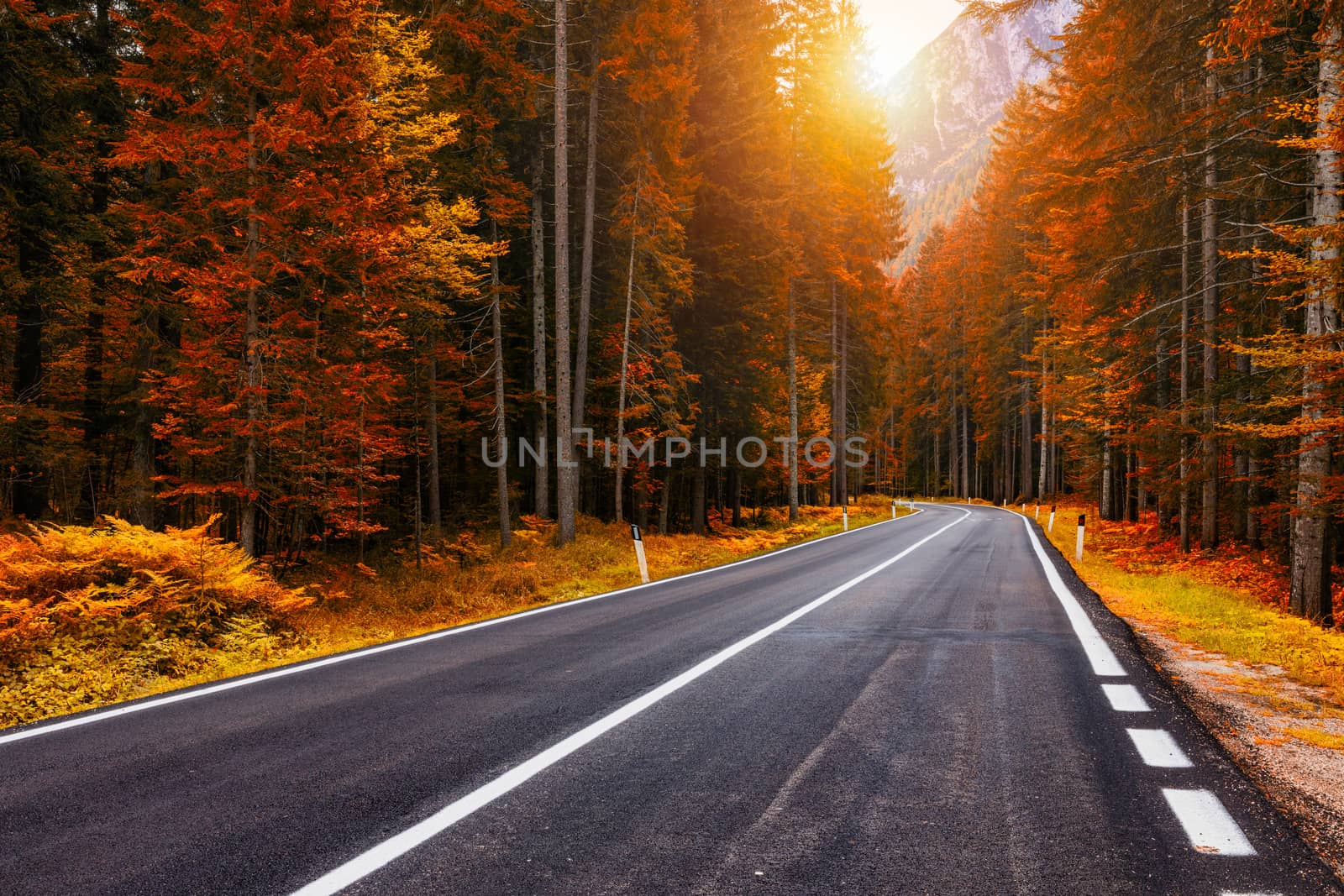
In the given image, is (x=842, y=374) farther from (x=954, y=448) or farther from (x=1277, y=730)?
(x=1277, y=730)

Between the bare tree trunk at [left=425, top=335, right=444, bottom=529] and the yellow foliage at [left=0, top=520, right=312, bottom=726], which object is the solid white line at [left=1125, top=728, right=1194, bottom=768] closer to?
the yellow foliage at [left=0, top=520, right=312, bottom=726]

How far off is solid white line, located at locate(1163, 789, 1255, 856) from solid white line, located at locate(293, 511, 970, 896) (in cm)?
275

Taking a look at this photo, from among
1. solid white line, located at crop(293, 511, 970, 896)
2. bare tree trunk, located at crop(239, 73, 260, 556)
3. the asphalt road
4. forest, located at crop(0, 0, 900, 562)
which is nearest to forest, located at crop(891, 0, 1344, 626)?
the asphalt road

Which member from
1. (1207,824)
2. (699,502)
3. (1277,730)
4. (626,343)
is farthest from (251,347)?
(699,502)

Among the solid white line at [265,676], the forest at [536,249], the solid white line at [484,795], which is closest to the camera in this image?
the solid white line at [484,795]

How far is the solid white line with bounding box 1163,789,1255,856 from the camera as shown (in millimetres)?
2492

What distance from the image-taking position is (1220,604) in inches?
356

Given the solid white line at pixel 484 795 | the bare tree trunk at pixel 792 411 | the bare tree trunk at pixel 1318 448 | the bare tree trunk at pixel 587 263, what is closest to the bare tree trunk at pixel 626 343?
the bare tree trunk at pixel 587 263

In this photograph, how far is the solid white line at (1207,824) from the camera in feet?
8.18

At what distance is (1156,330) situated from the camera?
52.5 ft

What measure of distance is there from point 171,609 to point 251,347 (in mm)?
5202

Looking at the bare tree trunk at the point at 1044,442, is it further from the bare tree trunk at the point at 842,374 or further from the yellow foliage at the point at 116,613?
the yellow foliage at the point at 116,613

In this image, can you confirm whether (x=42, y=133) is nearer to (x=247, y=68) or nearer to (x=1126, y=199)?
(x=247, y=68)

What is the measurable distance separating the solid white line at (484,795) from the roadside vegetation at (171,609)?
156 inches
